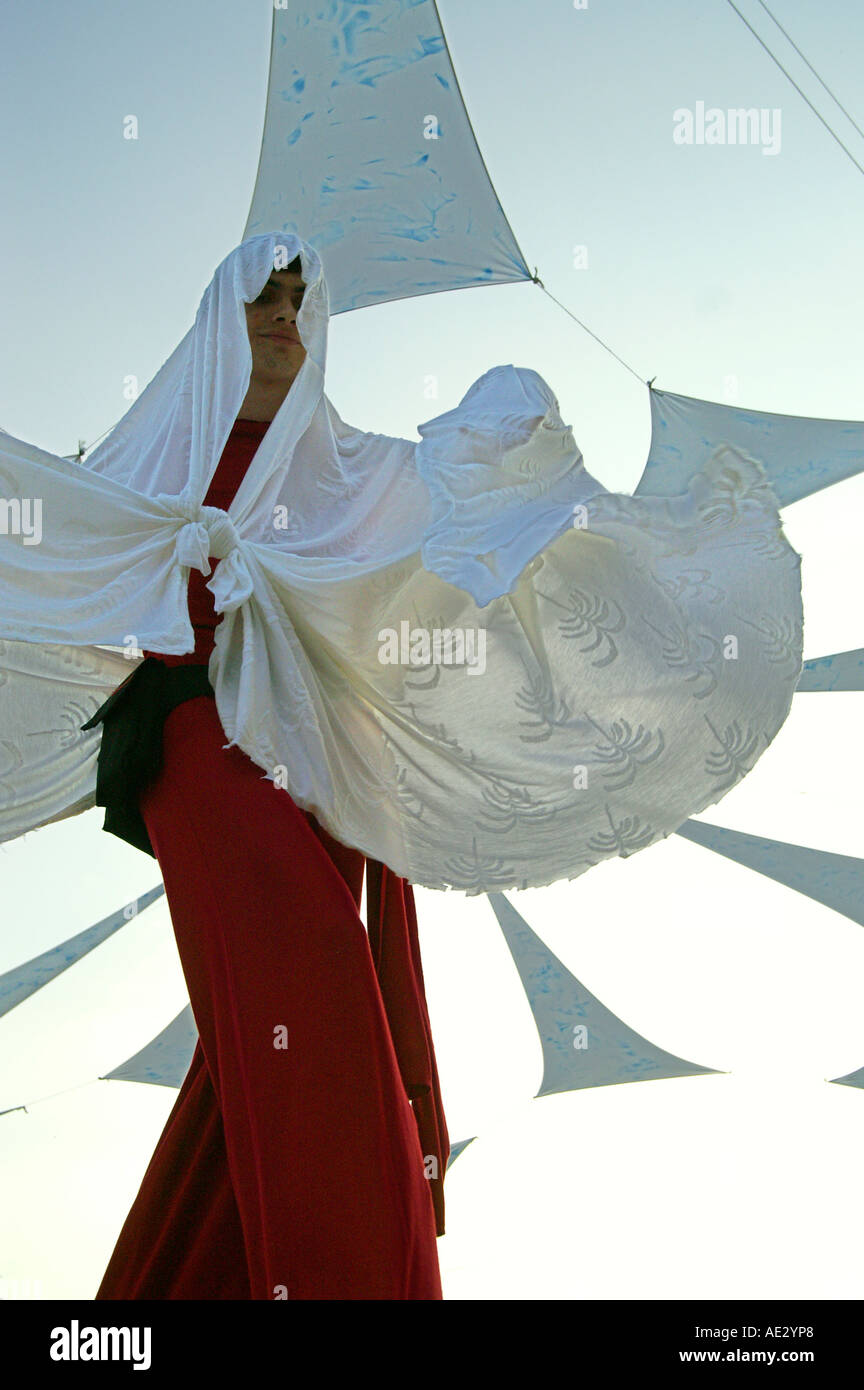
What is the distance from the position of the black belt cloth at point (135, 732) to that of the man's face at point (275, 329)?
539 millimetres

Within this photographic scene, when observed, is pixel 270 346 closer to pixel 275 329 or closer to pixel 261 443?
pixel 275 329

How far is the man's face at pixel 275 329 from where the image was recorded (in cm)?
210

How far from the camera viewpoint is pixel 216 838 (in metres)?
1.66

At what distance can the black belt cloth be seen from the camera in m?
1.74

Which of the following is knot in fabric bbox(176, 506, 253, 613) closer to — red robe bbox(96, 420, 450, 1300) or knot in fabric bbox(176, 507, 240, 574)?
knot in fabric bbox(176, 507, 240, 574)

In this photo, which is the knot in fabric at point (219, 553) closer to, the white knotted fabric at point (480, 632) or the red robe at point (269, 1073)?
the white knotted fabric at point (480, 632)

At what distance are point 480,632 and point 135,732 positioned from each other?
45 centimetres

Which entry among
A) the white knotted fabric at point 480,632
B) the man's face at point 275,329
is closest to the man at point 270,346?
the man's face at point 275,329

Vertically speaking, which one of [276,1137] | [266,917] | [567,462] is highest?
[567,462]

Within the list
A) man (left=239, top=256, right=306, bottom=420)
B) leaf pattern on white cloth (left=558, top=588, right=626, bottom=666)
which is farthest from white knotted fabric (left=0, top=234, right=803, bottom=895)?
man (left=239, top=256, right=306, bottom=420)

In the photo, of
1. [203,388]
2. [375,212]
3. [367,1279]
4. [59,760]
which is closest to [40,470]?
[203,388]
